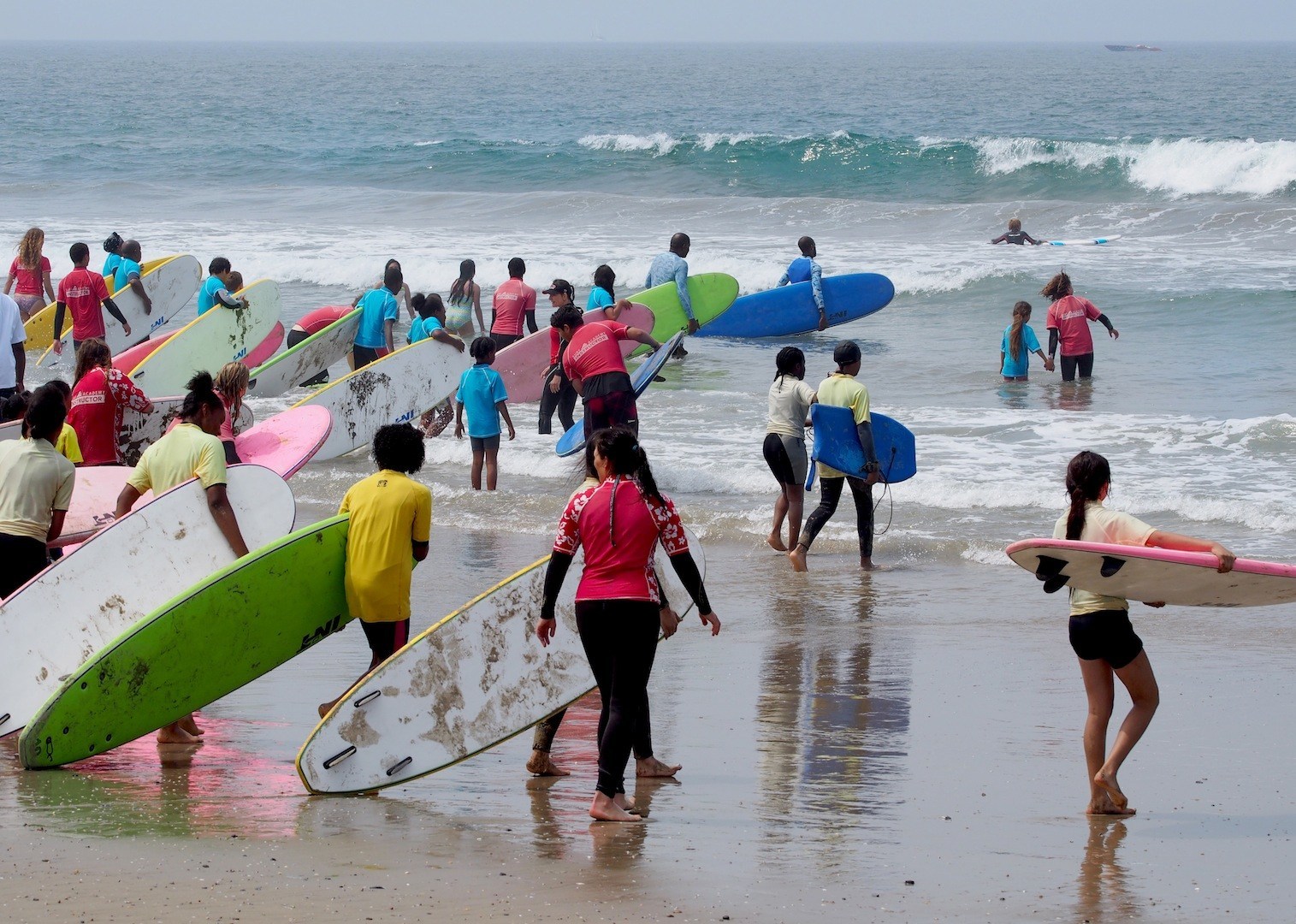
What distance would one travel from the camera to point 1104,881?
3.76m

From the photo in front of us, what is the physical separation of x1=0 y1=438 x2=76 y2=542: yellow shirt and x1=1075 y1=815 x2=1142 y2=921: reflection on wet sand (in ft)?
12.1

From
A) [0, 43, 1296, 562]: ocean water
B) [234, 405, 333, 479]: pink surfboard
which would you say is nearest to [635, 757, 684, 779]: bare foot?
[234, 405, 333, 479]: pink surfboard

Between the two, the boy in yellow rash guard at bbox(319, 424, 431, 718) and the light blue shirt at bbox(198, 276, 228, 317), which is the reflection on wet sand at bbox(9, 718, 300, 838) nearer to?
the boy in yellow rash guard at bbox(319, 424, 431, 718)

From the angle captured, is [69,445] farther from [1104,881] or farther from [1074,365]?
[1074,365]

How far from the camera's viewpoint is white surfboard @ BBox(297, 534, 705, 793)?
4535 mm

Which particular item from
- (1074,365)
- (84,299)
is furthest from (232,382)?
(1074,365)

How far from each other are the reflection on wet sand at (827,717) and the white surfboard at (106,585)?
226cm

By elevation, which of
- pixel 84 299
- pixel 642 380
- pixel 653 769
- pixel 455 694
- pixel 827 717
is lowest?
pixel 827 717

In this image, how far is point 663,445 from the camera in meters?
12.2

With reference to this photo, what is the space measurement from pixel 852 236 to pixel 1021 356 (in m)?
14.3

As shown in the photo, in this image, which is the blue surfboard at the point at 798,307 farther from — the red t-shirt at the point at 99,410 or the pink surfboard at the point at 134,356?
the red t-shirt at the point at 99,410

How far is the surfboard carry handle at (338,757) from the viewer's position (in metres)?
4.49

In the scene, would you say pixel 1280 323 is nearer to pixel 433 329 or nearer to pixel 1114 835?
pixel 433 329

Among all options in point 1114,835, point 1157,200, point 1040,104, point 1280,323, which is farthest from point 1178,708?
point 1040,104
